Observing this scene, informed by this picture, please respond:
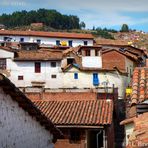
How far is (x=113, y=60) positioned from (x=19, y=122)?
2043 inches

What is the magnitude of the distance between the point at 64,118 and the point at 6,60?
32734 millimetres

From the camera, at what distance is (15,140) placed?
32.7 feet

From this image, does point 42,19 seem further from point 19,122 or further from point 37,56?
point 19,122

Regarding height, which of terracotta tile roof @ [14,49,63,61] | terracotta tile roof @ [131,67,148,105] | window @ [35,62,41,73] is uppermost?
terracotta tile roof @ [14,49,63,61]

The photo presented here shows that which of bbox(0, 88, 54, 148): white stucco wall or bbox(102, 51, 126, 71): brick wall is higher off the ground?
bbox(102, 51, 126, 71): brick wall

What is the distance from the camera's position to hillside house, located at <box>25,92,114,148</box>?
24.2 metres

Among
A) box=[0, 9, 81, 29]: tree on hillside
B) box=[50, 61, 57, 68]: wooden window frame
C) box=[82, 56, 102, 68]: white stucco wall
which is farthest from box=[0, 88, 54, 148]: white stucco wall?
box=[0, 9, 81, 29]: tree on hillside

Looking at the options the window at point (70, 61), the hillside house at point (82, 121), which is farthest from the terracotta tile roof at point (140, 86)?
the window at point (70, 61)

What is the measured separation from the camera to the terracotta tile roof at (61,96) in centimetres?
4378

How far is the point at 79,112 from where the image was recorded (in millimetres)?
26031

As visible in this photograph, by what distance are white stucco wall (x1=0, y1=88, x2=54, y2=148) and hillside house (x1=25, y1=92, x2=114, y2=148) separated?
11738 mm

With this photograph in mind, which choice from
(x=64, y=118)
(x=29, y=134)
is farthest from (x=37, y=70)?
(x=29, y=134)

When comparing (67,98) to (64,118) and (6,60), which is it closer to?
(6,60)

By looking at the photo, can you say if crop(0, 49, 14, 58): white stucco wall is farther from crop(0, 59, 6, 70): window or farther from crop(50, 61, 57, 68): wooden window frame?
crop(50, 61, 57, 68): wooden window frame
